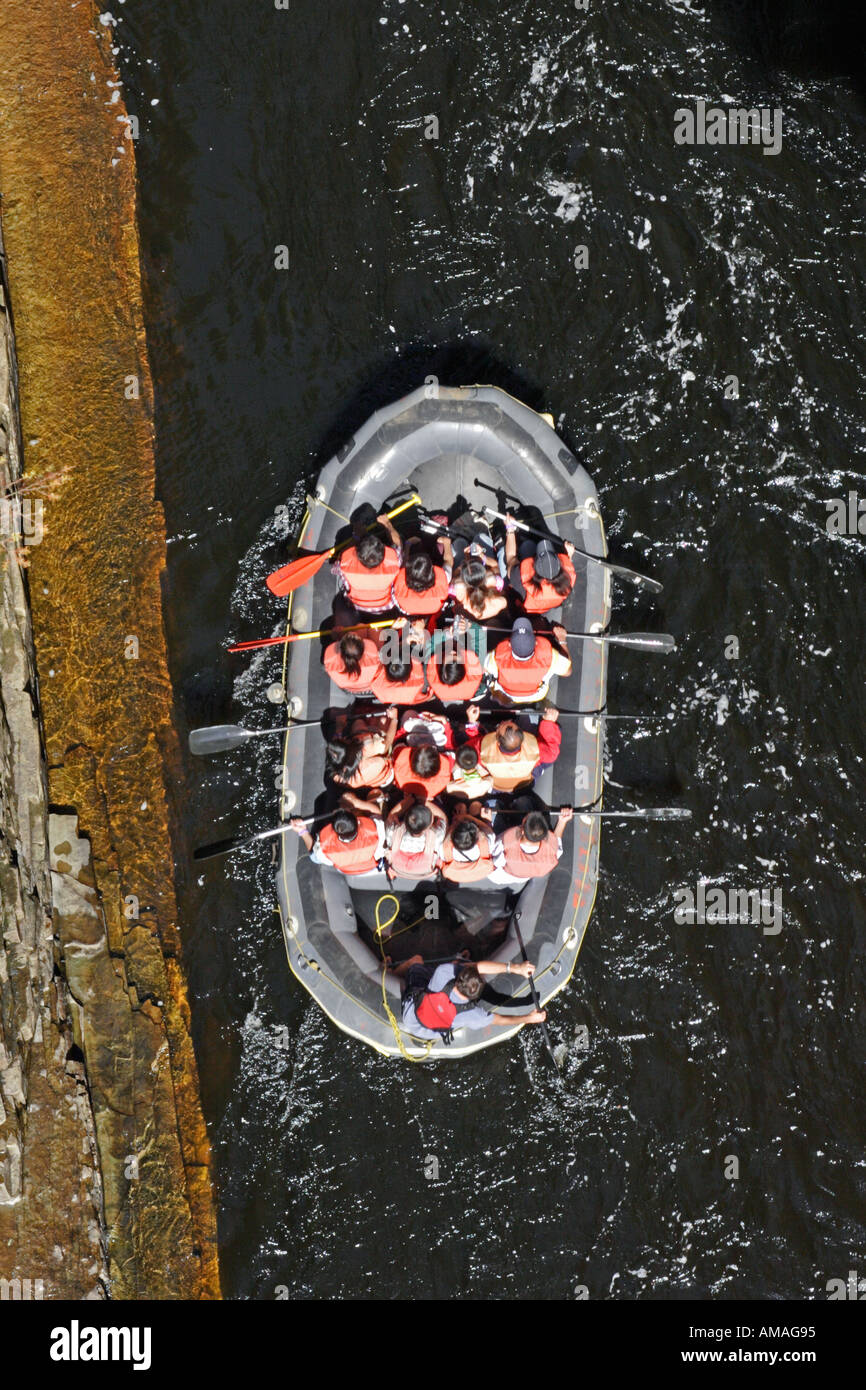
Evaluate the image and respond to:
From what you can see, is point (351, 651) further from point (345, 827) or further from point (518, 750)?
point (518, 750)

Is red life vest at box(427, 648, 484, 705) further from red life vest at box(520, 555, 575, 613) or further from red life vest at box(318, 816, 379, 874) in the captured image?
red life vest at box(318, 816, 379, 874)

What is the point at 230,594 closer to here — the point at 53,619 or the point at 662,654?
the point at 53,619

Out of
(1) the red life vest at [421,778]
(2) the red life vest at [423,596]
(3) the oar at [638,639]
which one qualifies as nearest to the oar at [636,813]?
(1) the red life vest at [421,778]

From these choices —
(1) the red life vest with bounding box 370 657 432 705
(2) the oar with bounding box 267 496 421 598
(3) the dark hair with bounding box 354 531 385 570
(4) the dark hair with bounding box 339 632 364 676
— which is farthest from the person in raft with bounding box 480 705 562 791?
(2) the oar with bounding box 267 496 421 598

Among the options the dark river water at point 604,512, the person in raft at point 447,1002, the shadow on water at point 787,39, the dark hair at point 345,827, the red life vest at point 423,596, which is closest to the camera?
the dark hair at point 345,827

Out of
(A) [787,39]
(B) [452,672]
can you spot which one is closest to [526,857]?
(B) [452,672]

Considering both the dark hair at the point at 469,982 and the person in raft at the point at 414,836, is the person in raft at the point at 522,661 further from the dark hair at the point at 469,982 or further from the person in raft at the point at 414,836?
the dark hair at the point at 469,982
